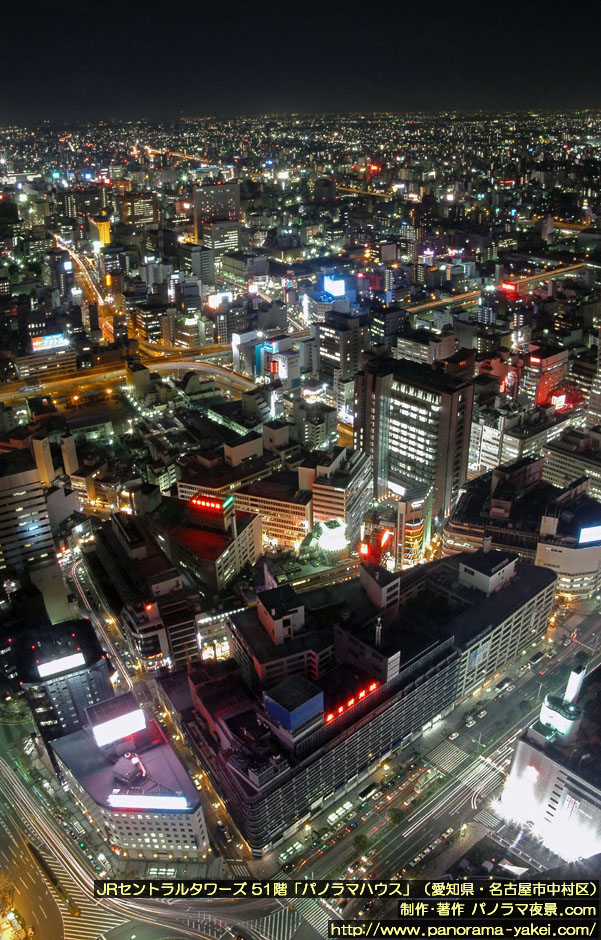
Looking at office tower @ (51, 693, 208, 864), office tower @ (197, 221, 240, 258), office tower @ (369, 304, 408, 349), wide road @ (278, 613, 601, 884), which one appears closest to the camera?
office tower @ (51, 693, 208, 864)

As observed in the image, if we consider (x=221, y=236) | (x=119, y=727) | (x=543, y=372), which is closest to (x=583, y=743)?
(x=119, y=727)

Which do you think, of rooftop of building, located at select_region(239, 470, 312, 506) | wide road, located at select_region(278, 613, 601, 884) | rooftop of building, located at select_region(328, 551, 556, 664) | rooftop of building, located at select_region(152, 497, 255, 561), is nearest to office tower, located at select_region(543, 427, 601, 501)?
rooftop of building, located at select_region(328, 551, 556, 664)

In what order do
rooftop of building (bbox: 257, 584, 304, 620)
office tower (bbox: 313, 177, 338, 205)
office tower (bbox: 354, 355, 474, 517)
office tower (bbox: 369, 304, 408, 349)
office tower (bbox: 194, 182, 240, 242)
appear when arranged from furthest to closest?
office tower (bbox: 313, 177, 338, 205)
office tower (bbox: 194, 182, 240, 242)
office tower (bbox: 369, 304, 408, 349)
office tower (bbox: 354, 355, 474, 517)
rooftop of building (bbox: 257, 584, 304, 620)

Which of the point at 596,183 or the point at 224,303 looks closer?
the point at 224,303

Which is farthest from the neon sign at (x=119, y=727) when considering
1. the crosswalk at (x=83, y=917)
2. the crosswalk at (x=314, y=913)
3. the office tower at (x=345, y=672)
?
the crosswalk at (x=314, y=913)

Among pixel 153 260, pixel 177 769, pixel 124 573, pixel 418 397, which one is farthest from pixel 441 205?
pixel 177 769

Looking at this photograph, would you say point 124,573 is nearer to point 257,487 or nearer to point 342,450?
point 257,487

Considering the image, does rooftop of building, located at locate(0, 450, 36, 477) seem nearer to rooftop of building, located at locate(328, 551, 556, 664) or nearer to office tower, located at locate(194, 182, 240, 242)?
rooftop of building, located at locate(328, 551, 556, 664)
